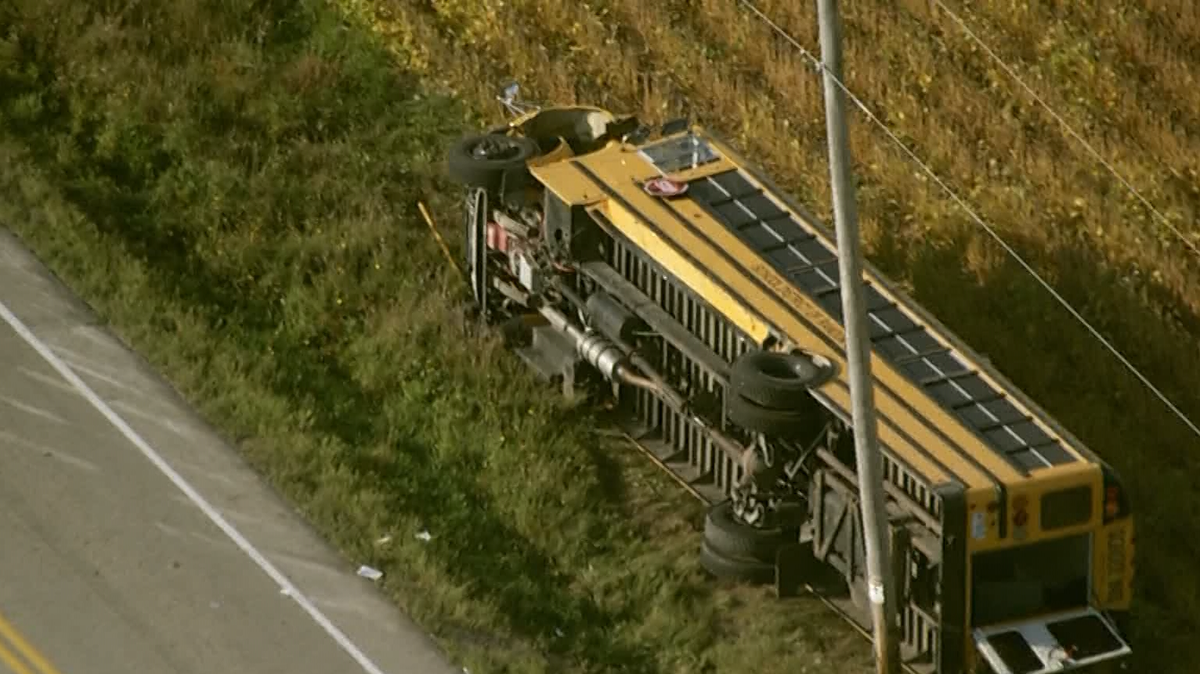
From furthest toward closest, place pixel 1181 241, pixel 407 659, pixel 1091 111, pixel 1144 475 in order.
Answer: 1. pixel 1091 111
2. pixel 1181 241
3. pixel 1144 475
4. pixel 407 659

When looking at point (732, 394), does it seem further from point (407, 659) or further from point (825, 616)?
point (407, 659)

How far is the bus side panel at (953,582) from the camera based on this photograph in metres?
15.8

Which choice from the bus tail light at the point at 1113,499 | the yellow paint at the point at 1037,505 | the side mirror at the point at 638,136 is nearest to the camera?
the yellow paint at the point at 1037,505

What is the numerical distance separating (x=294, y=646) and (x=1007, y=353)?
666cm

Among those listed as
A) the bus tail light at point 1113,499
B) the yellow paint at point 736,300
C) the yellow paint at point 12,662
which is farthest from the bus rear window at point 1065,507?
the yellow paint at point 12,662

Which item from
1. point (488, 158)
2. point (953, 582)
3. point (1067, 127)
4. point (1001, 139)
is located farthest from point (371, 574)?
point (1067, 127)

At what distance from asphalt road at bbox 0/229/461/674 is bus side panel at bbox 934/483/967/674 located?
137 inches

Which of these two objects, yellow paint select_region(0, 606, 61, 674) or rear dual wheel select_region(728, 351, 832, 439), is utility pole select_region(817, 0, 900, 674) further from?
yellow paint select_region(0, 606, 61, 674)

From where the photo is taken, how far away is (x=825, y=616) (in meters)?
17.5

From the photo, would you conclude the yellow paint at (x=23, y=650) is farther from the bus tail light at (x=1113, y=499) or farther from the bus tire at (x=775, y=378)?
the bus tail light at (x=1113, y=499)

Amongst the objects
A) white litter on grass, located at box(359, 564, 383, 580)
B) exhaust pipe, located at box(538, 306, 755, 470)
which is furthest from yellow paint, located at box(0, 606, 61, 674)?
exhaust pipe, located at box(538, 306, 755, 470)

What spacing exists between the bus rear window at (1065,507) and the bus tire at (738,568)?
2320mm

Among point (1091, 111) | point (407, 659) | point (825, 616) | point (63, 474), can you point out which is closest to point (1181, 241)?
point (1091, 111)

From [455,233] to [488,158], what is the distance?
2.28 m
